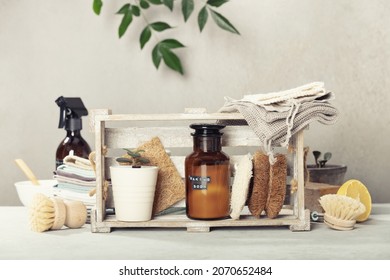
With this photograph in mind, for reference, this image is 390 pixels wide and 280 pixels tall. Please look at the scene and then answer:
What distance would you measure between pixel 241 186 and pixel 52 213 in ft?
1.37

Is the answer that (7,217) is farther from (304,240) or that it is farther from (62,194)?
(304,240)

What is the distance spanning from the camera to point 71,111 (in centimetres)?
156

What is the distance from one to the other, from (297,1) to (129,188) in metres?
1.10

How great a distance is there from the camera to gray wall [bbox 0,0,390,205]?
2.07 meters

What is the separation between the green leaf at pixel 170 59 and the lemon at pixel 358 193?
835 mm

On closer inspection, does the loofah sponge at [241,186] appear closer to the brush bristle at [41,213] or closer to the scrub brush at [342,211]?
the scrub brush at [342,211]

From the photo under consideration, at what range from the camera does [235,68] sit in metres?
2.09

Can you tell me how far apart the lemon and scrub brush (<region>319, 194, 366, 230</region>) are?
0.27 ft

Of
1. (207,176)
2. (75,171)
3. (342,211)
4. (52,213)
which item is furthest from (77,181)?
(342,211)

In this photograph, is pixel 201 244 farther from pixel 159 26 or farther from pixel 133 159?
pixel 159 26

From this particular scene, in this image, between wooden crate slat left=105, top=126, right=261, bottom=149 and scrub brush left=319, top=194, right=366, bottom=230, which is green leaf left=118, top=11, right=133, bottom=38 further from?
scrub brush left=319, top=194, right=366, bottom=230

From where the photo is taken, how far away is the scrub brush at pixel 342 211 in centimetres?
130

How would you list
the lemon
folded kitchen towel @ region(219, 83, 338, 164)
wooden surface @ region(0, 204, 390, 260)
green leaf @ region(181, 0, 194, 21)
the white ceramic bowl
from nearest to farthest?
1. wooden surface @ region(0, 204, 390, 260)
2. folded kitchen towel @ region(219, 83, 338, 164)
3. the lemon
4. the white ceramic bowl
5. green leaf @ region(181, 0, 194, 21)

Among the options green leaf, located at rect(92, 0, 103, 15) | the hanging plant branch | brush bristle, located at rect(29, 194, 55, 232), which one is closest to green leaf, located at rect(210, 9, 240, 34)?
the hanging plant branch
